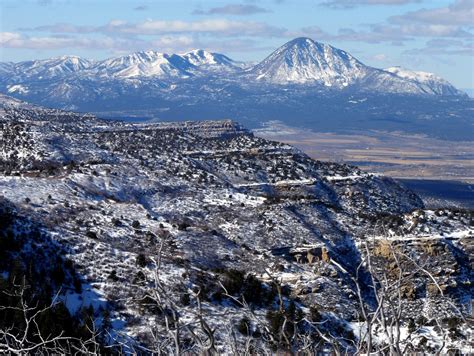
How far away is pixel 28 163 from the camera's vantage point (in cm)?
5647

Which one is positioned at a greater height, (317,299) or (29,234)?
(29,234)

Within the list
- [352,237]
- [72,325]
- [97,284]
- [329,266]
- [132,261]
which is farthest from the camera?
[352,237]

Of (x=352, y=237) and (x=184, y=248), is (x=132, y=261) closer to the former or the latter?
(x=184, y=248)

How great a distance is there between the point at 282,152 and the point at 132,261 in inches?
1938

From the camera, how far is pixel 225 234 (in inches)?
1708

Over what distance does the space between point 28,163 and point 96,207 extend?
17267mm

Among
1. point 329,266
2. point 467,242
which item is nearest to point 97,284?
point 329,266

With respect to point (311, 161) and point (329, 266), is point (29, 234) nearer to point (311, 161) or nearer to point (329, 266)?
point (329, 266)

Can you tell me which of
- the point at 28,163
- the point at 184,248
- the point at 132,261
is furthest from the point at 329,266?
the point at 28,163

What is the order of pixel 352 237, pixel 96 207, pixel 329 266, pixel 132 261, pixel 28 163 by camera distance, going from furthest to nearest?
pixel 28 163
pixel 352 237
pixel 96 207
pixel 329 266
pixel 132 261

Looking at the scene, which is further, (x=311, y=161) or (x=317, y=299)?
(x=311, y=161)

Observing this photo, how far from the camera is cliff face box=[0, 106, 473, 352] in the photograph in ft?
88.4

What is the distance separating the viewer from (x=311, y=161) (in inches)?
3004

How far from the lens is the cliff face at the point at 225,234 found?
26938 mm
